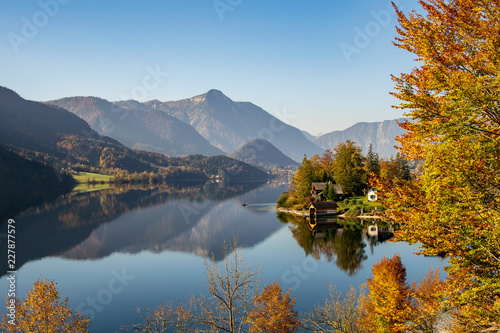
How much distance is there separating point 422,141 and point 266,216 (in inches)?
3045

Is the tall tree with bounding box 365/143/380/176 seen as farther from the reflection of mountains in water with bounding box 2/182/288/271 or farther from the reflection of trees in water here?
the reflection of mountains in water with bounding box 2/182/288/271

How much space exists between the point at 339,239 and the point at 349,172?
4142 centimetres

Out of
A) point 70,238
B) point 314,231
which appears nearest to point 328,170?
point 314,231

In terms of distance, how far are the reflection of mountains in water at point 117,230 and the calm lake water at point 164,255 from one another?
0.21m

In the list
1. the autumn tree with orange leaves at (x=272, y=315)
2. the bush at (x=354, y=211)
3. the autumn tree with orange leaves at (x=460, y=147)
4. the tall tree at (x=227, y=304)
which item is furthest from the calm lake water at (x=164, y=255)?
the autumn tree with orange leaves at (x=460, y=147)

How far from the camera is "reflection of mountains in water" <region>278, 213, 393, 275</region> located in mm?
45750

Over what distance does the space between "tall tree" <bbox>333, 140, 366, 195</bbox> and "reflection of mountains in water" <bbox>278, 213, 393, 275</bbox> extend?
20110 mm

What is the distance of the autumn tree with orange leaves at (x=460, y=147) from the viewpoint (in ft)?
37.4

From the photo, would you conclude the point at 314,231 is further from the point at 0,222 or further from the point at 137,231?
the point at 0,222

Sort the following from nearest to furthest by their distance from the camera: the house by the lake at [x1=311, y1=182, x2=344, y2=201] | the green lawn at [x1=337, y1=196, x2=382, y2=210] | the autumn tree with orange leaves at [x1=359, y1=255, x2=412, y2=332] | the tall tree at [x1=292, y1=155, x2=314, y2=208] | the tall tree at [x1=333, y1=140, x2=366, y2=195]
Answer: the autumn tree with orange leaves at [x1=359, y1=255, x2=412, y2=332] → the green lawn at [x1=337, y1=196, x2=382, y2=210] → the house by the lake at [x1=311, y1=182, x2=344, y2=201] → the tall tree at [x1=333, y1=140, x2=366, y2=195] → the tall tree at [x1=292, y1=155, x2=314, y2=208]

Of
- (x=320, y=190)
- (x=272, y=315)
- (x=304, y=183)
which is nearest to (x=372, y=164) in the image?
(x=320, y=190)

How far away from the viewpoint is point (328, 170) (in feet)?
359

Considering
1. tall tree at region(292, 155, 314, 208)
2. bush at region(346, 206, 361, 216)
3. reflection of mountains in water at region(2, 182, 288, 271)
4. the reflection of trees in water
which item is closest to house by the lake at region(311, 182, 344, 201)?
tall tree at region(292, 155, 314, 208)

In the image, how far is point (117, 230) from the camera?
76.2 m
